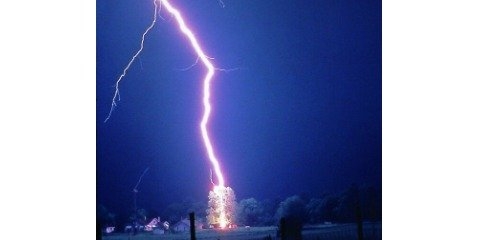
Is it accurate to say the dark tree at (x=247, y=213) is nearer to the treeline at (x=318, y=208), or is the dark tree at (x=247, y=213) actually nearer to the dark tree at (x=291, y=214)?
the treeline at (x=318, y=208)

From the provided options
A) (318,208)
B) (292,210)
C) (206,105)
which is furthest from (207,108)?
(318,208)

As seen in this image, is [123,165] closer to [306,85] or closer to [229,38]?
[229,38]

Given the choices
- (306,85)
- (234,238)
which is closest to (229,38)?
(306,85)

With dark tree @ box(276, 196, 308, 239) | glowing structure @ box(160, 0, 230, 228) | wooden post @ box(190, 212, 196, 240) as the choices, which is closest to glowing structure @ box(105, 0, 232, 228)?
glowing structure @ box(160, 0, 230, 228)

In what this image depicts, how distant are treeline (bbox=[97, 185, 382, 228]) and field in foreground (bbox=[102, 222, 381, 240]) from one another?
38mm

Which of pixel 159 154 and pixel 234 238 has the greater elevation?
pixel 159 154

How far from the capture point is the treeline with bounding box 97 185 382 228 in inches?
128

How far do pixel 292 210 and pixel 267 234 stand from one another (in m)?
0.20

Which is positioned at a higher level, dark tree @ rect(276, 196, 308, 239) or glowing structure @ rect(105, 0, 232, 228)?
glowing structure @ rect(105, 0, 232, 228)

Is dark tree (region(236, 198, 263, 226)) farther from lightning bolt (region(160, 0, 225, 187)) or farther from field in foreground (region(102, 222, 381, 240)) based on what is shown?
lightning bolt (region(160, 0, 225, 187))

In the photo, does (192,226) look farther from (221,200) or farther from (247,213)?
(247,213)

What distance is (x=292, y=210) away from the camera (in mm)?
3297
